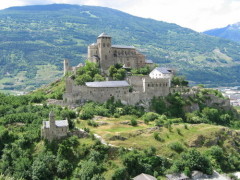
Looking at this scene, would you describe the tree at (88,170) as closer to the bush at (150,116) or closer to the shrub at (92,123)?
the shrub at (92,123)

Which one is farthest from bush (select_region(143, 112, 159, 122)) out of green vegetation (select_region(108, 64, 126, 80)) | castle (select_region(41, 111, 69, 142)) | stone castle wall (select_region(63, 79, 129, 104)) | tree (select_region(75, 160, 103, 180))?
tree (select_region(75, 160, 103, 180))

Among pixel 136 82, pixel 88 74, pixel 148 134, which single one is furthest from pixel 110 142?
pixel 88 74

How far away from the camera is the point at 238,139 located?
67.8 meters

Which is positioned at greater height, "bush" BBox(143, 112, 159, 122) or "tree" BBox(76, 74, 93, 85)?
"tree" BBox(76, 74, 93, 85)

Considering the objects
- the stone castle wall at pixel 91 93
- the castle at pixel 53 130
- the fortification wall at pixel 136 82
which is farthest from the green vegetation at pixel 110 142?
the fortification wall at pixel 136 82

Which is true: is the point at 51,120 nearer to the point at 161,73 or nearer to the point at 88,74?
the point at 88,74

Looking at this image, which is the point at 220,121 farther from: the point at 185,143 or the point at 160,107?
the point at 185,143

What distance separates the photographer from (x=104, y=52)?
87.9 meters

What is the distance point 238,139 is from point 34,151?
137ft

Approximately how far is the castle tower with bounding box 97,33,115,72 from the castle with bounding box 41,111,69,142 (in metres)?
32.9

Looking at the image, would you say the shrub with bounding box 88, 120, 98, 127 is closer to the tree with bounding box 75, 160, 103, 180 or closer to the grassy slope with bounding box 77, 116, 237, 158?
the grassy slope with bounding box 77, 116, 237, 158

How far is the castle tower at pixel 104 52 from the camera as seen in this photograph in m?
87.4

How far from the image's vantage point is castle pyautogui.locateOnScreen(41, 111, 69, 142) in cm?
5615

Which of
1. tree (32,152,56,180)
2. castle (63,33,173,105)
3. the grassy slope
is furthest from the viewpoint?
castle (63,33,173,105)
